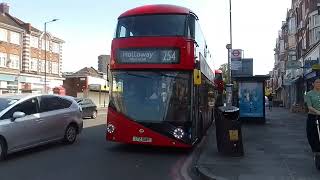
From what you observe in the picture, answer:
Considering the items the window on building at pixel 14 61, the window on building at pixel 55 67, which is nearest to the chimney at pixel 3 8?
the window on building at pixel 14 61

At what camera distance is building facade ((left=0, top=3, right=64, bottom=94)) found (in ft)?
189

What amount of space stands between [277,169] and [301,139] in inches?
279

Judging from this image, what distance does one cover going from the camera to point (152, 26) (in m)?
13.9

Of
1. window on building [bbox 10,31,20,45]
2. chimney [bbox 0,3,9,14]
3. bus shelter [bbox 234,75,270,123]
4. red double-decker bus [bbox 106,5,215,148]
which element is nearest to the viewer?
red double-decker bus [bbox 106,5,215,148]

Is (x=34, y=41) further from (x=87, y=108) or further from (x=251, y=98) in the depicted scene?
(x=251, y=98)

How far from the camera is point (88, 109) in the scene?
34.2m

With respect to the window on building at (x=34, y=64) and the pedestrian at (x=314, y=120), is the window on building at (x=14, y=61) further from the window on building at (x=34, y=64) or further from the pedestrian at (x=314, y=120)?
the pedestrian at (x=314, y=120)

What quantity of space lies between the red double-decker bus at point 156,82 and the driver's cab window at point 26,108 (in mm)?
2064

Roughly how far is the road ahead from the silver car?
0.35m

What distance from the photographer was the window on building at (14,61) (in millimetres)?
58912

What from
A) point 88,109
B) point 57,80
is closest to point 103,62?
point 57,80

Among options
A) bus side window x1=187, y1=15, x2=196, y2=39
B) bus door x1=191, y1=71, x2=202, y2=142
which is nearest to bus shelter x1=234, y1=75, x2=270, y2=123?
bus door x1=191, y1=71, x2=202, y2=142

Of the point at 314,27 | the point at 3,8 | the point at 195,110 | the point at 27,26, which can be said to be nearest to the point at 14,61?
the point at 27,26

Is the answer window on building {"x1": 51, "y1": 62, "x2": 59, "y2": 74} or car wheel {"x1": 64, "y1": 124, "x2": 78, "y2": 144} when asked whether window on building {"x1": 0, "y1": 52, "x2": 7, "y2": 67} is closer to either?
window on building {"x1": 51, "y1": 62, "x2": 59, "y2": 74}
